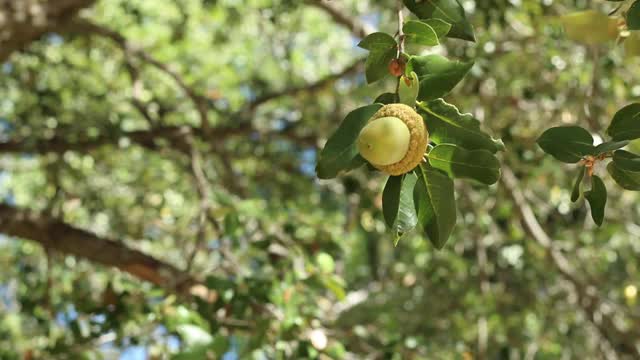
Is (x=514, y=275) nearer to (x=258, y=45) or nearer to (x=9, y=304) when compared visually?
(x=258, y=45)

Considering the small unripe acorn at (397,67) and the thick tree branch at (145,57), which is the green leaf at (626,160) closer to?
the small unripe acorn at (397,67)

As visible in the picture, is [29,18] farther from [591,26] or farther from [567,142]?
[567,142]

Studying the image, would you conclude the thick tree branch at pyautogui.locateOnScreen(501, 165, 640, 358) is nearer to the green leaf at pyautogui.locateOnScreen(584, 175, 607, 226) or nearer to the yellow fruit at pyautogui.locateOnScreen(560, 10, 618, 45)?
the yellow fruit at pyautogui.locateOnScreen(560, 10, 618, 45)

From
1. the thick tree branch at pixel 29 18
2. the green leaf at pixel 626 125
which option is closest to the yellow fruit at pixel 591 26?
the green leaf at pixel 626 125

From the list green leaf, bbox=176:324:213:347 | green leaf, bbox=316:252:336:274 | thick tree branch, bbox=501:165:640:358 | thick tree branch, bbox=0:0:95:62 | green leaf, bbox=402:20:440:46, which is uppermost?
green leaf, bbox=402:20:440:46

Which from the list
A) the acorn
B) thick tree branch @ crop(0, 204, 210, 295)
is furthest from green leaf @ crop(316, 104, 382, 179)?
thick tree branch @ crop(0, 204, 210, 295)
